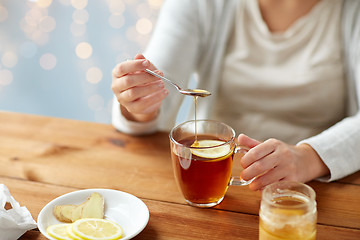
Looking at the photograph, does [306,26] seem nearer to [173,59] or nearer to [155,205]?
[173,59]

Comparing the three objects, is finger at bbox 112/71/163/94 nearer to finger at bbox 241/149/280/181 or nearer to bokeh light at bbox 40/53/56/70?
finger at bbox 241/149/280/181

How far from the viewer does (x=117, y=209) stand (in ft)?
2.63

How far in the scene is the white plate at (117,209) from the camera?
74cm

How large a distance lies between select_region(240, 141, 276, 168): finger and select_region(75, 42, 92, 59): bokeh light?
200 cm

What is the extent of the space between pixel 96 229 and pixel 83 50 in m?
2.09

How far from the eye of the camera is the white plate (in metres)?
0.74

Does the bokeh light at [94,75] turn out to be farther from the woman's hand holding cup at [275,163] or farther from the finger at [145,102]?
the woman's hand holding cup at [275,163]

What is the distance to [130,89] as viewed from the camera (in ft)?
3.14

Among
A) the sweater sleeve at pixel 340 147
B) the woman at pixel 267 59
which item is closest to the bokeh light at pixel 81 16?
the woman at pixel 267 59

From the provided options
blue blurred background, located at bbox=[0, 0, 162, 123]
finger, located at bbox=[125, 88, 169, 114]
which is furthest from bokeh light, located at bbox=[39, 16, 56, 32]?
finger, located at bbox=[125, 88, 169, 114]

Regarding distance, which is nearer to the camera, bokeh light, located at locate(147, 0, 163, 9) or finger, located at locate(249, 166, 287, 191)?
finger, located at locate(249, 166, 287, 191)

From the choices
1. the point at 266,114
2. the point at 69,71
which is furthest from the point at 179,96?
the point at 69,71

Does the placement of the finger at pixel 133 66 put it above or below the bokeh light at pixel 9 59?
above

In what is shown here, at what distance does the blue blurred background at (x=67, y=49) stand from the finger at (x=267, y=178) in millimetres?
1820
